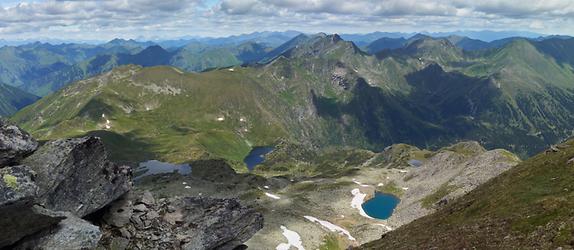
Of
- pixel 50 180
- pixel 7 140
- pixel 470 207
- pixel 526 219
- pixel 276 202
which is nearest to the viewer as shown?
pixel 7 140

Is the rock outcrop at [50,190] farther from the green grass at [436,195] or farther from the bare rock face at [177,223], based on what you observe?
the green grass at [436,195]

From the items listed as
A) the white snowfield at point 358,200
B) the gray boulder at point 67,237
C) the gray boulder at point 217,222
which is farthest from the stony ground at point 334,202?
the gray boulder at point 67,237

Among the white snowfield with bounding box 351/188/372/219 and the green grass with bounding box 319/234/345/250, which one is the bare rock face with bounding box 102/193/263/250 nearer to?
the green grass with bounding box 319/234/345/250

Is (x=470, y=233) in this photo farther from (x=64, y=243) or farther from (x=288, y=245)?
(x=288, y=245)

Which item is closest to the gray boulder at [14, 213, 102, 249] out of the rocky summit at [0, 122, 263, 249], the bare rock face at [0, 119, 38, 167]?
the rocky summit at [0, 122, 263, 249]

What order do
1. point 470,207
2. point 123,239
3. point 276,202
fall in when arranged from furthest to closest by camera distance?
1. point 276,202
2. point 470,207
3. point 123,239

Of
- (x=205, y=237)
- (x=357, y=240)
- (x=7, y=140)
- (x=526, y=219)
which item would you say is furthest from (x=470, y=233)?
(x=357, y=240)

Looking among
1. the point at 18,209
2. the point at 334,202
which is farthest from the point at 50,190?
the point at 334,202
